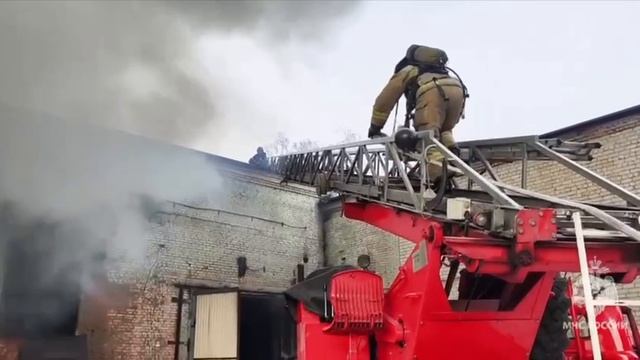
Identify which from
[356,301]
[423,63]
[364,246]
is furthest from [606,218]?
[364,246]

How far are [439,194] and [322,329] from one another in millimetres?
1352

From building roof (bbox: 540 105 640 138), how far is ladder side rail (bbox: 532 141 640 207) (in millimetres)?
5909

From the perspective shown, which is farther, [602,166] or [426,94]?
[602,166]

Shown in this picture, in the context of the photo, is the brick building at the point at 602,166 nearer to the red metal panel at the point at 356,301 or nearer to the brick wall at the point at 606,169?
the brick wall at the point at 606,169

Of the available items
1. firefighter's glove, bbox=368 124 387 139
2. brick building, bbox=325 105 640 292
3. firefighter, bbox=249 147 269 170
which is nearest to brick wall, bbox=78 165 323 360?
firefighter, bbox=249 147 269 170

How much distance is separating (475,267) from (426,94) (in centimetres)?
193

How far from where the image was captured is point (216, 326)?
11367mm

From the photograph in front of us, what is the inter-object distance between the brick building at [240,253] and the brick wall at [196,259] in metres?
0.02

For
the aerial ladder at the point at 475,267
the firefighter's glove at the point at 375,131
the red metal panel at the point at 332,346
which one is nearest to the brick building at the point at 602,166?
the aerial ladder at the point at 475,267

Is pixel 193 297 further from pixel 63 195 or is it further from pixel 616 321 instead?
pixel 616 321

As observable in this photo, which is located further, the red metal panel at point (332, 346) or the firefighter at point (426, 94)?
the firefighter at point (426, 94)

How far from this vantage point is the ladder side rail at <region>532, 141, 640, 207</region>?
4283mm

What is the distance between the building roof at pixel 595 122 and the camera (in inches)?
384

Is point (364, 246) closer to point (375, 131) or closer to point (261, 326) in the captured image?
point (261, 326)
